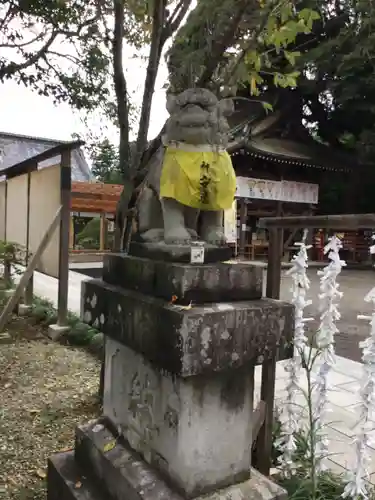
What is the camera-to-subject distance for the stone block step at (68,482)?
6.25 ft

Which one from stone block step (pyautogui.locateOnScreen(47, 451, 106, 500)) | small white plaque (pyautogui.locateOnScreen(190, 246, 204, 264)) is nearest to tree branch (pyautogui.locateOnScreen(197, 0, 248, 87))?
small white plaque (pyautogui.locateOnScreen(190, 246, 204, 264))

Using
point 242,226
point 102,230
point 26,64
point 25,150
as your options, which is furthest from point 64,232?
point 25,150

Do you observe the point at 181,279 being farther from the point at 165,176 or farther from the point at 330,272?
the point at 330,272

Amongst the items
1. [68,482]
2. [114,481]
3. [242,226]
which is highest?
[242,226]

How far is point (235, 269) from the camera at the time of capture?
1.69m

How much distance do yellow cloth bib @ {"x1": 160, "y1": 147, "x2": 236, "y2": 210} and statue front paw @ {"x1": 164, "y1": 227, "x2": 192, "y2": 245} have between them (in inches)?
4.6

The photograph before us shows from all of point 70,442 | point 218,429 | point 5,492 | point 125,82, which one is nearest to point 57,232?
point 125,82

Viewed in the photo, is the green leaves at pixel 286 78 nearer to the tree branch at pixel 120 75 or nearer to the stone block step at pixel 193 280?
the tree branch at pixel 120 75

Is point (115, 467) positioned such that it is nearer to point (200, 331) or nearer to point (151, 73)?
point (200, 331)

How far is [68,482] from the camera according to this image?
6.53ft

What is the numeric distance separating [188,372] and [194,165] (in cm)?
84

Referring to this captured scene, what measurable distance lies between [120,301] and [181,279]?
392mm

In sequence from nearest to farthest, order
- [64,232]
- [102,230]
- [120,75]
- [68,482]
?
1. [68,482]
2. [120,75]
3. [64,232]
4. [102,230]

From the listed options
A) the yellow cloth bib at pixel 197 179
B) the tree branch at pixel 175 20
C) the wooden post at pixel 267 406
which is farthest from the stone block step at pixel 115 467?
the tree branch at pixel 175 20
